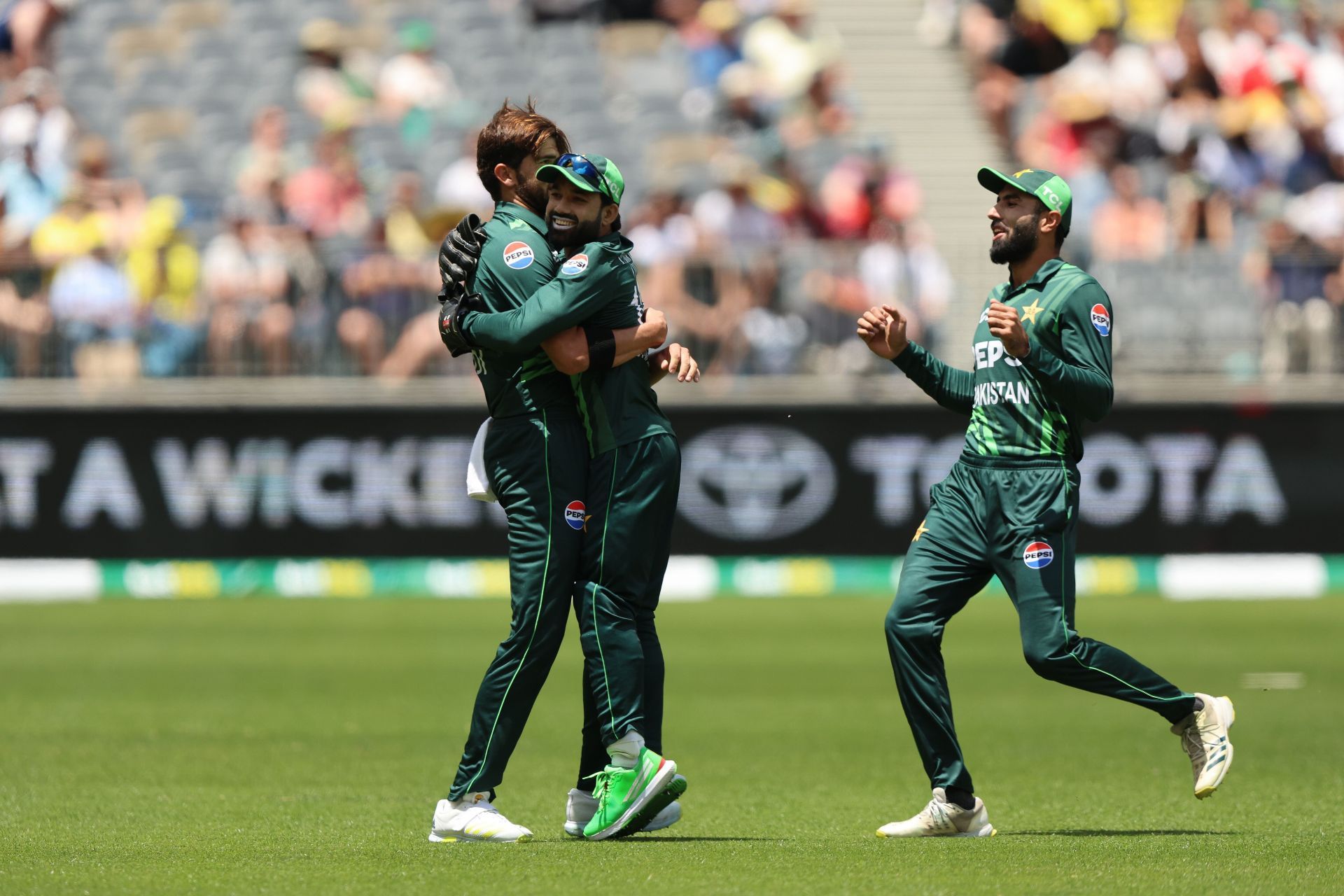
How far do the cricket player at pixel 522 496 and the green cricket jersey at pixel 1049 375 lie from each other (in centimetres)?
124

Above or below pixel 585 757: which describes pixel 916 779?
below

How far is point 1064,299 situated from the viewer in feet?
22.9

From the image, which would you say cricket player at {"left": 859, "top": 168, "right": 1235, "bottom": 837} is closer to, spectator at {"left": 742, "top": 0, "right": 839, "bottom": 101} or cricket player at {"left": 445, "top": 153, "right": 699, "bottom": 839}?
cricket player at {"left": 445, "top": 153, "right": 699, "bottom": 839}

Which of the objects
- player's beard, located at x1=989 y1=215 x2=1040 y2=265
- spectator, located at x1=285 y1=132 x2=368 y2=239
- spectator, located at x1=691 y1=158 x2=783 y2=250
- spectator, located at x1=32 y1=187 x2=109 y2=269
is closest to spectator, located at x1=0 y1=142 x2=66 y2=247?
spectator, located at x1=32 y1=187 x2=109 y2=269

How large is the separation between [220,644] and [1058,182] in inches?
336

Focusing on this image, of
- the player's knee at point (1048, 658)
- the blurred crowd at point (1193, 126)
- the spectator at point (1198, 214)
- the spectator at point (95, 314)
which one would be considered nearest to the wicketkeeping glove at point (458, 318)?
the player's knee at point (1048, 658)

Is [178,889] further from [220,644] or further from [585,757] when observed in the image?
[220,644]

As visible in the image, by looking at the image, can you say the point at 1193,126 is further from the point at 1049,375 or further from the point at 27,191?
the point at 1049,375

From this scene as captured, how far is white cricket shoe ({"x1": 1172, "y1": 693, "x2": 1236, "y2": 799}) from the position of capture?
689 cm

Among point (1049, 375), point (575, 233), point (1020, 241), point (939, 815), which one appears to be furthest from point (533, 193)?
point (939, 815)

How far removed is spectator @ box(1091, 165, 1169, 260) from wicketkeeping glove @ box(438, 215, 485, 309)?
12.6 meters

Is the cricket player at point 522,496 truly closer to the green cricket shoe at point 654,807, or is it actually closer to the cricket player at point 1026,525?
the green cricket shoe at point 654,807

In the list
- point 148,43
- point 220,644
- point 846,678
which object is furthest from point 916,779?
point 148,43

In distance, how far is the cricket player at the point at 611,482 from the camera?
6.67 m
